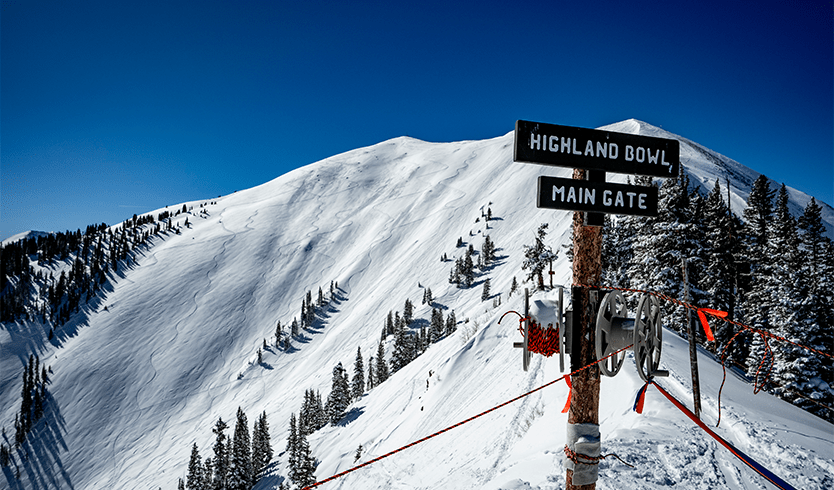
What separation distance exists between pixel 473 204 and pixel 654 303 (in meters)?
157

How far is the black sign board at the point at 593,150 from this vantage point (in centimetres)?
496

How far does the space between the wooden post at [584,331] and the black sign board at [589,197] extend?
22 cm

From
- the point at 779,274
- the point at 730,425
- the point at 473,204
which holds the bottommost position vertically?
the point at 730,425

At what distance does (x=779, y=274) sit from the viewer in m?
26.2

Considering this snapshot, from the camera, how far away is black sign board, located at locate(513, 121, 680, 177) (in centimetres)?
496

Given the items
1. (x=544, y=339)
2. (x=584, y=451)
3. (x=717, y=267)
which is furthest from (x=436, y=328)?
(x=584, y=451)

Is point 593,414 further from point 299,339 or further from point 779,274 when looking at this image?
point 299,339

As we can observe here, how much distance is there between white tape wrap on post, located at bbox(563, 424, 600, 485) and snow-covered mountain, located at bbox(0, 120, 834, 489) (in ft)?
9.09

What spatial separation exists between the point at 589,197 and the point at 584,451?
295cm

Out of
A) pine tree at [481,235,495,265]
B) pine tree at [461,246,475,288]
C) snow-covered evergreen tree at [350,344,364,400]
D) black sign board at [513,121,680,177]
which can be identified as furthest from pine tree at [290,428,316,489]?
pine tree at [481,235,495,265]

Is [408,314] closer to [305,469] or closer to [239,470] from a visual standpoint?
[239,470]

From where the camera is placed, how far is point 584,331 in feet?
16.1

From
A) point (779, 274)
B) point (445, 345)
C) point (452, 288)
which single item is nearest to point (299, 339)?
point (452, 288)

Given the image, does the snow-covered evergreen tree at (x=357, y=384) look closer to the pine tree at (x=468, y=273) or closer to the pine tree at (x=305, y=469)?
the pine tree at (x=305, y=469)
